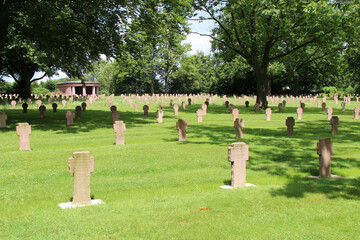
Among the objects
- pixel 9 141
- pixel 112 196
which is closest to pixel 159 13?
pixel 9 141

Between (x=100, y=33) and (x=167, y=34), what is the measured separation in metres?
4.46

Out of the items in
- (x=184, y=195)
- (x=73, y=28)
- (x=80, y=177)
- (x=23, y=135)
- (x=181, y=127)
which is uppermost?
(x=73, y=28)

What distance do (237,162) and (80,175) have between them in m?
3.12

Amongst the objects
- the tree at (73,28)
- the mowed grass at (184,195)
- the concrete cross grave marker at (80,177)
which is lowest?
the mowed grass at (184,195)

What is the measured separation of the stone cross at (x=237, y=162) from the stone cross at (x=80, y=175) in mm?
2823

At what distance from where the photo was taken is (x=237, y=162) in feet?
22.9

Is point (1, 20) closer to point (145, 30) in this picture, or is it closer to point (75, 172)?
point (145, 30)

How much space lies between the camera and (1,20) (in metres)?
16.7

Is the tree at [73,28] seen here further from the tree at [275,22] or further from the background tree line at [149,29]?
the tree at [275,22]

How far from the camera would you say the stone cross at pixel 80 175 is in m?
5.86

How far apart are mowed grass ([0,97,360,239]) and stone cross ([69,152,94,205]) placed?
1.25 ft

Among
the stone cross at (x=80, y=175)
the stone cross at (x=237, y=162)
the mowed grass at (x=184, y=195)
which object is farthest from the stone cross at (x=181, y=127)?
the stone cross at (x=80, y=175)

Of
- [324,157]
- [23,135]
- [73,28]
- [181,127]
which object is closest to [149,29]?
[73,28]

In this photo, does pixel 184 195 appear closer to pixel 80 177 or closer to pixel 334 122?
pixel 80 177
